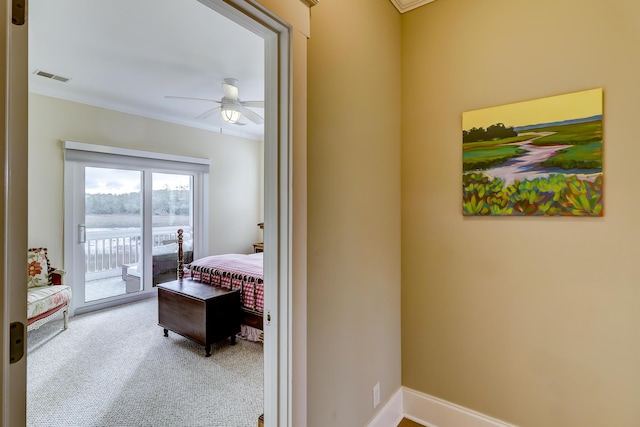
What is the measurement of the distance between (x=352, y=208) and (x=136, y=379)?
2.29 m

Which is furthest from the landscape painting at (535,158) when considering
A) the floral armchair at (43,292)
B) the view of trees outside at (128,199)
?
the view of trees outside at (128,199)

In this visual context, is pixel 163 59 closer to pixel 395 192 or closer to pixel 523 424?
pixel 395 192

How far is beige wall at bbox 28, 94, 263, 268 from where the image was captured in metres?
3.45

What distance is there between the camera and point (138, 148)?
4250 mm

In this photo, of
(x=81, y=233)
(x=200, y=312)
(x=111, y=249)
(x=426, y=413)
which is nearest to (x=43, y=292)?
(x=81, y=233)

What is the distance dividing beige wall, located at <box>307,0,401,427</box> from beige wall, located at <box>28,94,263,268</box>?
12.3 feet

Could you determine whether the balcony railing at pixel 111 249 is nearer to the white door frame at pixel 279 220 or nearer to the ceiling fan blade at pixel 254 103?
the ceiling fan blade at pixel 254 103

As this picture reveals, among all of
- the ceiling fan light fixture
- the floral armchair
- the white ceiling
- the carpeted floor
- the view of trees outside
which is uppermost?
the white ceiling

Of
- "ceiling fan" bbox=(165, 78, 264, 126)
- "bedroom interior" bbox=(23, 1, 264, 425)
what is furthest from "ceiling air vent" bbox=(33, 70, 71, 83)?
"ceiling fan" bbox=(165, 78, 264, 126)

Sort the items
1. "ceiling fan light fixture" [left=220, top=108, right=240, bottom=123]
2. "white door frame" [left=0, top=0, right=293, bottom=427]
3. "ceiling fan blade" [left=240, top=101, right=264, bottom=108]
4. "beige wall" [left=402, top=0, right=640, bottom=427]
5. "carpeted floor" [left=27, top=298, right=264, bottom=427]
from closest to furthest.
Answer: "white door frame" [left=0, top=0, right=293, bottom=427] < "beige wall" [left=402, top=0, right=640, bottom=427] < "carpeted floor" [left=27, top=298, right=264, bottom=427] < "ceiling fan blade" [left=240, top=101, right=264, bottom=108] < "ceiling fan light fixture" [left=220, top=108, right=240, bottom=123]

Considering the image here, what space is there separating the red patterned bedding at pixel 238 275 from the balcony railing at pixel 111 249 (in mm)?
1478

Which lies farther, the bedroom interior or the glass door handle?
the glass door handle

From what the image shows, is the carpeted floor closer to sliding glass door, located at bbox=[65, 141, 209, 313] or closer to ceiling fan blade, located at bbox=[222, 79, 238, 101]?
sliding glass door, located at bbox=[65, 141, 209, 313]

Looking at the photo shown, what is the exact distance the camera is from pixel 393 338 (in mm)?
1961
